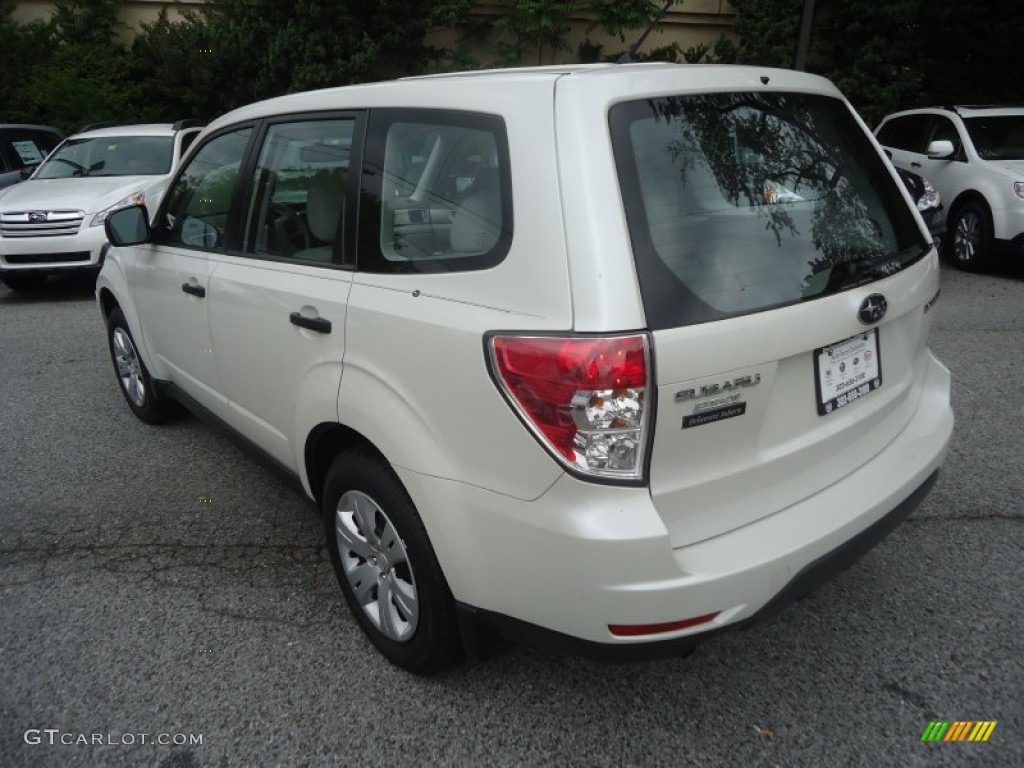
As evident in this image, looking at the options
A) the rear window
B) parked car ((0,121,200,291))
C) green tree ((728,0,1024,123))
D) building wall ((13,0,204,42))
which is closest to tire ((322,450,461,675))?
the rear window

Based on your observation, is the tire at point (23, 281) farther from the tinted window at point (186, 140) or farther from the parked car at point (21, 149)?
the tinted window at point (186, 140)

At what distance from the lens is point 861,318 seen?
2.22 meters

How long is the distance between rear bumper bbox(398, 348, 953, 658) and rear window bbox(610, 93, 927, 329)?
489 mm

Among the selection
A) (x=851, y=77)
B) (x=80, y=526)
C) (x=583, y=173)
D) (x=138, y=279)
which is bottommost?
(x=80, y=526)

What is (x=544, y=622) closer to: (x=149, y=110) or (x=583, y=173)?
(x=583, y=173)

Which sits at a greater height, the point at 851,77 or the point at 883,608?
the point at 851,77

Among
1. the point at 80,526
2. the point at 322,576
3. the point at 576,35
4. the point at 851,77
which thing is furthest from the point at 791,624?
the point at 576,35

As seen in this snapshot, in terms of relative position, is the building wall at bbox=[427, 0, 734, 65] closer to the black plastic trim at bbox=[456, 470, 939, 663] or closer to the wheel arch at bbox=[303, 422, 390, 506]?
the wheel arch at bbox=[303, 422, 390, 506]

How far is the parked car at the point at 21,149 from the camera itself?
412 inches

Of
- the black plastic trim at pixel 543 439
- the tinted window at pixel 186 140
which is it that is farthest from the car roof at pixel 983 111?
the black plastic trim at pixel 543 439

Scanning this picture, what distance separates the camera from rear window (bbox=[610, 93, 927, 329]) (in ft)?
6.39

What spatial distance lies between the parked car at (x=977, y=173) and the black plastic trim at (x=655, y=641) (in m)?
7.18

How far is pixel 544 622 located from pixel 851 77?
44.4 feet

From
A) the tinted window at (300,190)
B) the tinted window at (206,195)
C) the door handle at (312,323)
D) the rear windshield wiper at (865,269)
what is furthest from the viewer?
the tinted window at (206,195)
